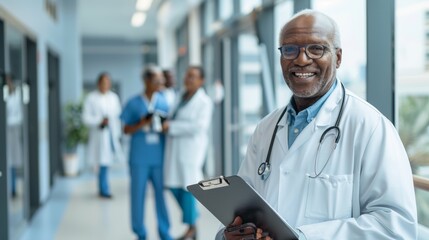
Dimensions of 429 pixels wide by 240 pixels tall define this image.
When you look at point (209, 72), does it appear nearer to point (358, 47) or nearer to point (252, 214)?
point (358, 47)

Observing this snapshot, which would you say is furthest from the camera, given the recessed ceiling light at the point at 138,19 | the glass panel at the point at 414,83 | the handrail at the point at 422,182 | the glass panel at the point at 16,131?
the recessed ceiling light at the point at 138,19

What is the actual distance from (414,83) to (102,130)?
451cm

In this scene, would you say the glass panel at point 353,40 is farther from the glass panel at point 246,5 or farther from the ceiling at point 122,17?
the ceiling at point 122,17

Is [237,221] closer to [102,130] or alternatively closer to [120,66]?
[102,130]

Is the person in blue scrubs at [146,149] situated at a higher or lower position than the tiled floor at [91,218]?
higher

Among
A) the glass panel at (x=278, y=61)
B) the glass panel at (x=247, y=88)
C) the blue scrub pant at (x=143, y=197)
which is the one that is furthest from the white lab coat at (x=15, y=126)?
the glass panel at (x=247, y=88)

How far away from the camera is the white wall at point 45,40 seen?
4.21 metres

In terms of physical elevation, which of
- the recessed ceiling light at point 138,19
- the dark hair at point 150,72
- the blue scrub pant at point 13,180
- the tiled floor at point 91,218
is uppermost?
the recessed ceiling light at point 138,19

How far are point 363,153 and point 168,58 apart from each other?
9.72 meters

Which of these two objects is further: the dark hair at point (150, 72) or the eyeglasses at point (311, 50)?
the dark hair at point (150, 72)

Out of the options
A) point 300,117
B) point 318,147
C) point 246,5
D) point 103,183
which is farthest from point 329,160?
point 103,183

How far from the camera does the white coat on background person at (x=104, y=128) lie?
6.25 m

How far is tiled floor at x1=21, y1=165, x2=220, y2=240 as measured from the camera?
4.30 m

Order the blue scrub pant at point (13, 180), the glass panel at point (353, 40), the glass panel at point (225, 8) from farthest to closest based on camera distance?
the glass panel at point (225, 8) → the blue scrub pant at point (13, 180) → the glass panel at point (353, 40)
